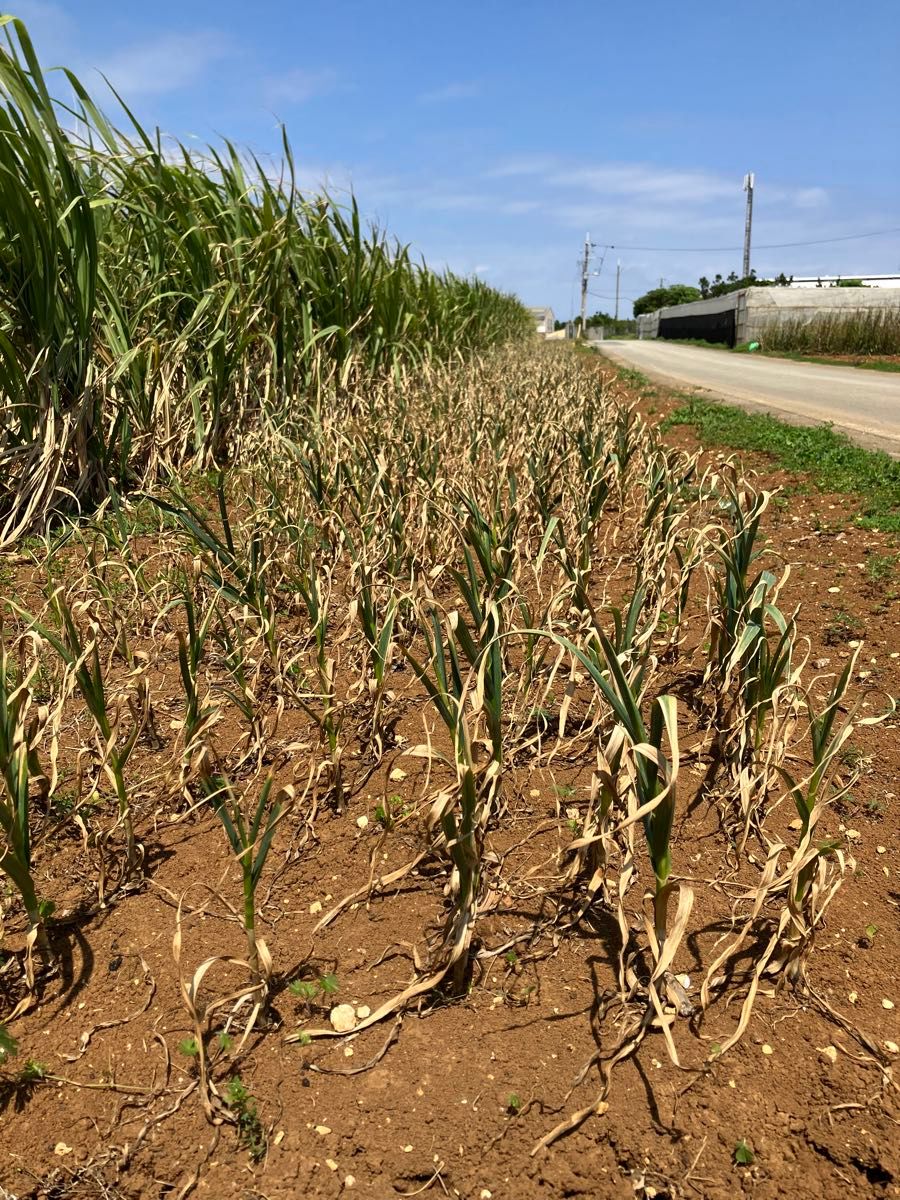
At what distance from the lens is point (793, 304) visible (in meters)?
20.6

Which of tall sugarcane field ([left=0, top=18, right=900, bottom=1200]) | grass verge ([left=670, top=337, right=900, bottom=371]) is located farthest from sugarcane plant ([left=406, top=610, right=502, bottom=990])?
grass verge ([left=670, top=337, right=900, bottom=371])

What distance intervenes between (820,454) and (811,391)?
20.9 feet

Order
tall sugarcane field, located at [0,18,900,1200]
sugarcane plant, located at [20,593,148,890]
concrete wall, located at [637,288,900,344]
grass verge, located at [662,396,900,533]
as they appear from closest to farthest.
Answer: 1. tall sugarcane field, located at [0,18,900,1200]
2. sugarcane plant, located at [20,593,148,890]
3. grass verge, located at [662,396,900,533]
4. concrete wall, located at [637,288,900,344]

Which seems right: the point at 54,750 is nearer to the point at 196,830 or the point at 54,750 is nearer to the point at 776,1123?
the point at 196,830

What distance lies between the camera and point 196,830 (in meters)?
1.67

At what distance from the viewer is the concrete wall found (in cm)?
1880

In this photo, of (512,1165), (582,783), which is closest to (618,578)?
(582,783)

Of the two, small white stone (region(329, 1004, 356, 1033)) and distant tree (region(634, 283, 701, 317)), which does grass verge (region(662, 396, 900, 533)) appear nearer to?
small white stone (region(329, 1004, 356, 1033))

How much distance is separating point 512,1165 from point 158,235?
371 centimetres

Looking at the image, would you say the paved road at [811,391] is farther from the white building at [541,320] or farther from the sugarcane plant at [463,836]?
the sugarcane plant at [463,836]

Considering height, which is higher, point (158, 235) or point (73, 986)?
point (158, 235)

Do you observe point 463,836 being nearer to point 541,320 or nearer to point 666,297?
point 541,320

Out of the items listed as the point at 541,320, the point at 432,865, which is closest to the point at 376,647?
the point at 432,865

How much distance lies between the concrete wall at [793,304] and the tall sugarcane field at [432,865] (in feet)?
62.6
